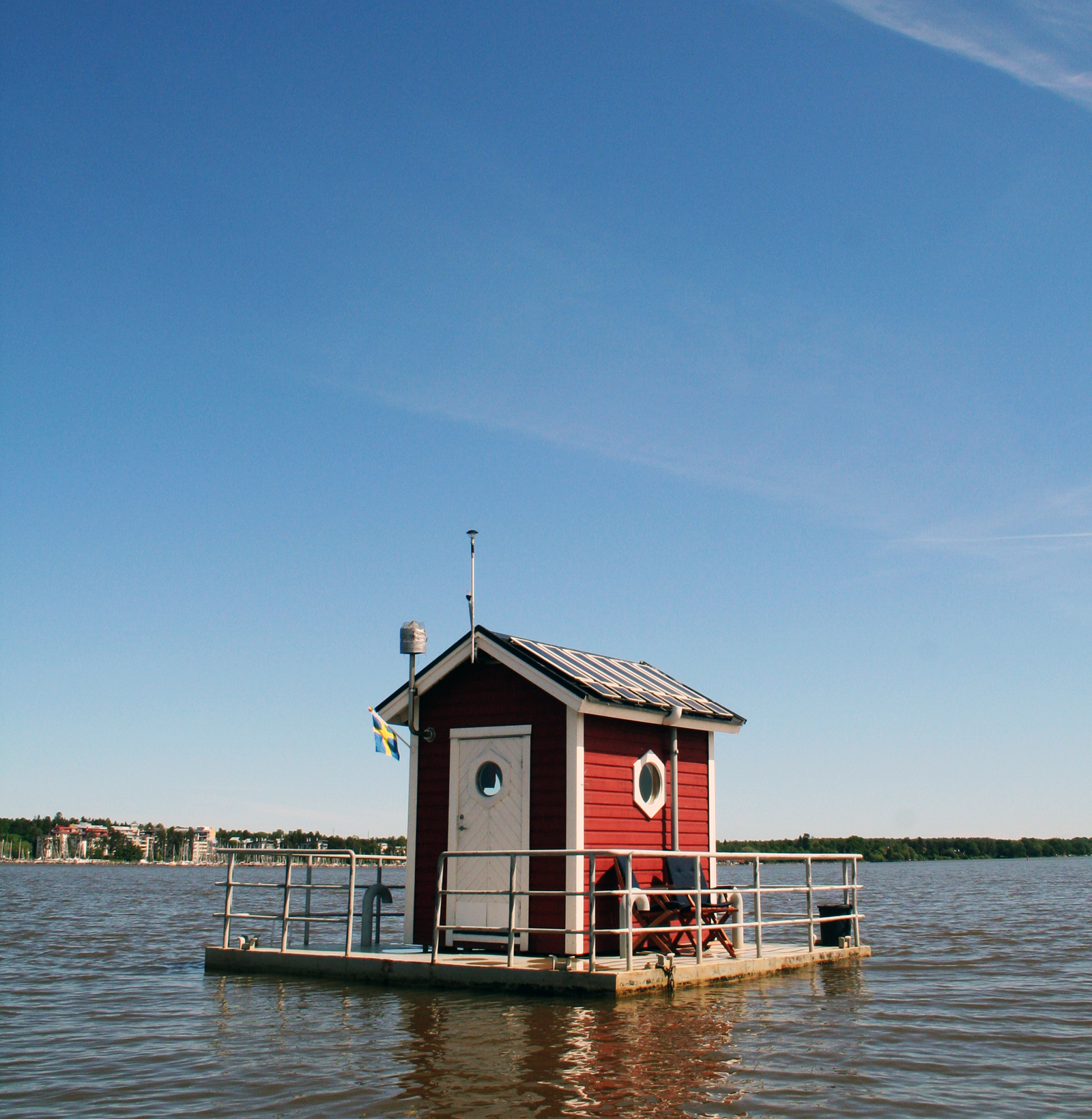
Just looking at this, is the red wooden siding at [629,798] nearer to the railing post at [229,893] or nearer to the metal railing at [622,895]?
the metal railing at [622,895]

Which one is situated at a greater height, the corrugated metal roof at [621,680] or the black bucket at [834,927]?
the corrugated metal roof at [621,680]

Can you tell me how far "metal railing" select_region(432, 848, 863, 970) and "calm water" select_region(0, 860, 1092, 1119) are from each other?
0.74 m

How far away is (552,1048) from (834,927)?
866 centimetres

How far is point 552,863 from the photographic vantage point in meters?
14.2

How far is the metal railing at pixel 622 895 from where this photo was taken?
496 inches

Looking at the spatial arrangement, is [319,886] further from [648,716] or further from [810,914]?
[810,914]

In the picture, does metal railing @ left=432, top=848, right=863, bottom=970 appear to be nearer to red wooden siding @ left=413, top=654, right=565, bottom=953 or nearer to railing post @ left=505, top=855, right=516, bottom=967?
railing post @ left=505, top=855, right=516, bottom=967

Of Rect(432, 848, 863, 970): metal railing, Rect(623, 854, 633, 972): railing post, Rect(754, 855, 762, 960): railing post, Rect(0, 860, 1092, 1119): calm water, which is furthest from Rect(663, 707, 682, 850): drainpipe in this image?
Rect(623, 854, 633, 972): railing post

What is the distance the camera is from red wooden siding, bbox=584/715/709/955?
14508mm

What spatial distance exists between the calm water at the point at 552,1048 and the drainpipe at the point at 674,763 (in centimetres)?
235

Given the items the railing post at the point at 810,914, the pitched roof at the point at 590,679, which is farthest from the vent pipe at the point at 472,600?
the railing post at the point at 810,914

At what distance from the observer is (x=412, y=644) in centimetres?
1560

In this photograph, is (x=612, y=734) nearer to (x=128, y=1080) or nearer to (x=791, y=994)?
(x=791, y=994)

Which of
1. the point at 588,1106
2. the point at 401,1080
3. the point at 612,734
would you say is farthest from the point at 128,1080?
the point at 612,734
